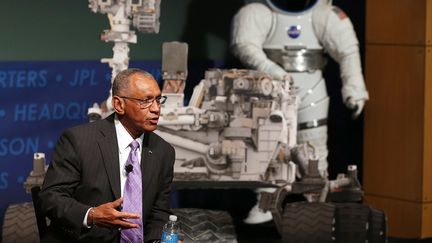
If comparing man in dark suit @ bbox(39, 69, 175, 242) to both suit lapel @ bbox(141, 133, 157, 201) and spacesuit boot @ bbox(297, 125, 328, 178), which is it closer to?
suit lapel @ bbox(141, 133, 157, 201)

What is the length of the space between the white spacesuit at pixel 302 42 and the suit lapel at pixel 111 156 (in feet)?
11.6

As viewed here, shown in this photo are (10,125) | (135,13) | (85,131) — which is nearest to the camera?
(85,131)

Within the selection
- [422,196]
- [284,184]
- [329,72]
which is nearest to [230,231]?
[284,184]

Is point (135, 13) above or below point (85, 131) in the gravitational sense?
above

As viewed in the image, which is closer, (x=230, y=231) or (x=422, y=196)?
(x=230, y=231)

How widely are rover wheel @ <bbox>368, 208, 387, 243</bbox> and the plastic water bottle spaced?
10.7ft

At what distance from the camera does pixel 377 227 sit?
26.7 ft

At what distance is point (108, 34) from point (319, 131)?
6.29 feet

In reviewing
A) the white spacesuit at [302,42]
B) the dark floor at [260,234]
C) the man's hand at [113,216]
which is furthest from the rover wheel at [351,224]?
the man's hand at [113,216]

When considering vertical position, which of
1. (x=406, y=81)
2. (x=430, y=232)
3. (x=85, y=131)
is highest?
(x=406, y=81)

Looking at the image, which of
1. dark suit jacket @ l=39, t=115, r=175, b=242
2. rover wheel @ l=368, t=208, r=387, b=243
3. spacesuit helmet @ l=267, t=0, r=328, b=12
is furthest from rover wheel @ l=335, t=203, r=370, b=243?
dark suit jacket @ l=39, t=115, r=175, b=242

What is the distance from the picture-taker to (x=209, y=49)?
385 inches

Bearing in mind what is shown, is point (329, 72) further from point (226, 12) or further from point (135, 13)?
point (135, 13)

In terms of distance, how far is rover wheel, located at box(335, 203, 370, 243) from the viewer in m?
8.05
